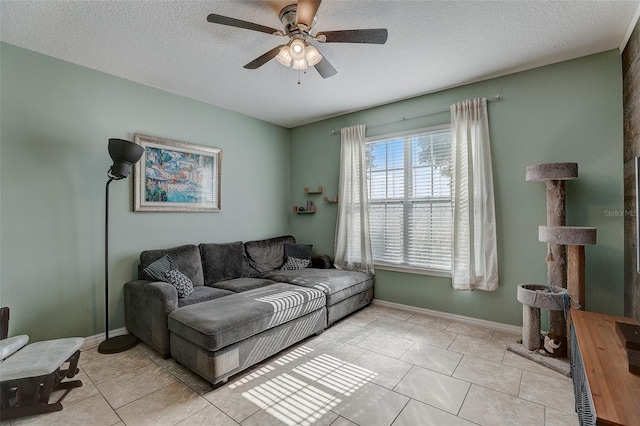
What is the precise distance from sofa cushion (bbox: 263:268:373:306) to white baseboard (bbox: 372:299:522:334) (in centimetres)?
35

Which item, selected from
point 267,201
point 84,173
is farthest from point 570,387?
point 84,173

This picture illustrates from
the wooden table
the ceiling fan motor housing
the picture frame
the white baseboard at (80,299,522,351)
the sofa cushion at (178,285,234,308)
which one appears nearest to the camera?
the wooden table

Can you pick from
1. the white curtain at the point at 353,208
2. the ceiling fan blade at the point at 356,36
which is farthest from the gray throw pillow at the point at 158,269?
the ceiling fan blade at the point at 356,36

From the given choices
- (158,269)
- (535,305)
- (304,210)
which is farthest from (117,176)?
(535,305)

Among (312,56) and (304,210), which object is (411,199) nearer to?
(304,210)

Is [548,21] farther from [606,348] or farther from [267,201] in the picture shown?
[267,201]

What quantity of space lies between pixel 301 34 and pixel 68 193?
2613 millimetres

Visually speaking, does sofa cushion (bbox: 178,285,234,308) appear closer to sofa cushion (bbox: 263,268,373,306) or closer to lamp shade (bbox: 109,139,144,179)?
sofa cushion (bbox: 263,268,373,306)

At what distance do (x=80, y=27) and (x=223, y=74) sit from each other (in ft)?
3.77

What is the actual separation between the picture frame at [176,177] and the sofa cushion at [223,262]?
543mm

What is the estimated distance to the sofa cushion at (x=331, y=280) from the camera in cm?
324

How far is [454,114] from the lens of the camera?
329 centimetres

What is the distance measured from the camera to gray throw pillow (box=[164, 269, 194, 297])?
9.29 ft

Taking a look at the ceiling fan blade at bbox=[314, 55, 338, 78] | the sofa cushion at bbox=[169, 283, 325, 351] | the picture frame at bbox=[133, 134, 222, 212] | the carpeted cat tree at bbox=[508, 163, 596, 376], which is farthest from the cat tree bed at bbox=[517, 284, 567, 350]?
the picture frame at bbox=[133, 134, 222, 212]
